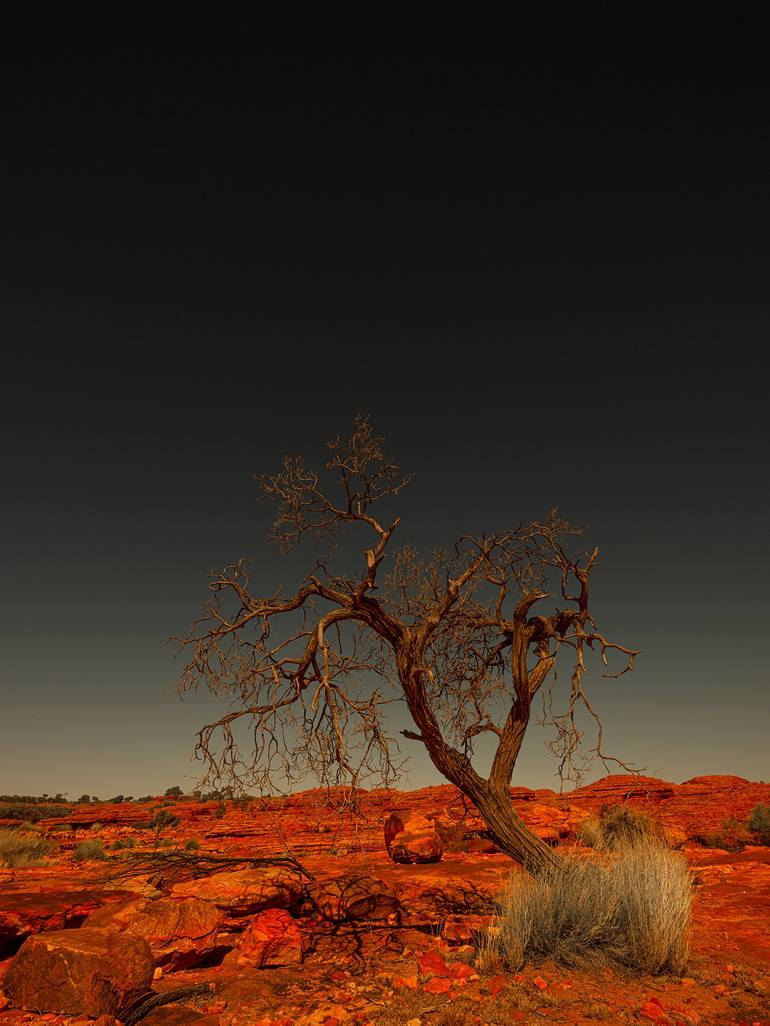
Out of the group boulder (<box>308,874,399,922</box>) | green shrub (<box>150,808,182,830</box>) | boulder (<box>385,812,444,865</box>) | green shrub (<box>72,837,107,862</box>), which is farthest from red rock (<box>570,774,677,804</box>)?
boulder (<box>308,874,399,922</box>)

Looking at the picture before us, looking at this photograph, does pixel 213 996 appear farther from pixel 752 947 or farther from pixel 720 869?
pixel 720 869

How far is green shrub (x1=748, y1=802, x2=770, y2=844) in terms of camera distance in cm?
1750

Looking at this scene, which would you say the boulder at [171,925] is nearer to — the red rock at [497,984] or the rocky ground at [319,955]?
the rocky ground at [319,955]

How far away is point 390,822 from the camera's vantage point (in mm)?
14383

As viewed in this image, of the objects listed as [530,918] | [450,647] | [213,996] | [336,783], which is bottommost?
[213,996]

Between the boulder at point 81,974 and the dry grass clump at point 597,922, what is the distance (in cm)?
338

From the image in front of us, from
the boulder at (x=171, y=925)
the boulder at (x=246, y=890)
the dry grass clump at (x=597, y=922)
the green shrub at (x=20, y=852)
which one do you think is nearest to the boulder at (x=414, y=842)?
the boulder at (x=246, y=890)

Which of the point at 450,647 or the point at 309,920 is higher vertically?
the point at 450,647

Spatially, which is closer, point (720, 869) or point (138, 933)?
point (138, 933)

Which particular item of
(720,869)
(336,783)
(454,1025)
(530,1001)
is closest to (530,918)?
(530,1001)

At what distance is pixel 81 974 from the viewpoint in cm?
510

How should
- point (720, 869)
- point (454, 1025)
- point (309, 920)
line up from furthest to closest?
point (720, 869) < point (309, 920) < point (454, 1025)

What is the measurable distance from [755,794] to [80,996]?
34.3 m

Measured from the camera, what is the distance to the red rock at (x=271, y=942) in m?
6.25
